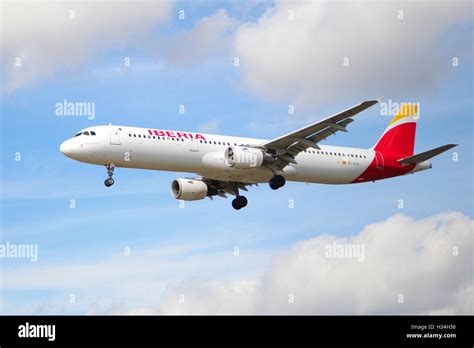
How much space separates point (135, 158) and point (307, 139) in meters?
10.2

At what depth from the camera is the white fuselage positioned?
52531 mm

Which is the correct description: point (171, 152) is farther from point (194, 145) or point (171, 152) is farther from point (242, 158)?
point (242, 158)

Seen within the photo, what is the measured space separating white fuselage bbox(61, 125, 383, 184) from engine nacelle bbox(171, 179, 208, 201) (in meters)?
3.52

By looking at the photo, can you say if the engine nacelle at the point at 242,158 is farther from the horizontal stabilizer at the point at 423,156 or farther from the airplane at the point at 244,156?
the horizontal stabilizer at the point at 423,156

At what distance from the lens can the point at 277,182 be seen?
187 feet

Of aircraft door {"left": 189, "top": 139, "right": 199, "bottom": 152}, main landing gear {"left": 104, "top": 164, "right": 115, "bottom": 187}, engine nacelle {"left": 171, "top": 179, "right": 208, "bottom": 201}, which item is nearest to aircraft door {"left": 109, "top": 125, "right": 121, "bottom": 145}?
main landing gear {"left": 104, "top": 164, "right": 115, "bottom": 187}

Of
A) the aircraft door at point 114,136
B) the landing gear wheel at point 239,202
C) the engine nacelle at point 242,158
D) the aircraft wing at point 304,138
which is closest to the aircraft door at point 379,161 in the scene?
the aircraft wing at point 304,138

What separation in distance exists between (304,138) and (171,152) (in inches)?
311

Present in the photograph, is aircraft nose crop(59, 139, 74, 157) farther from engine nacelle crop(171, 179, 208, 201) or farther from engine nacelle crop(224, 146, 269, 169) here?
engine nacelle crop(171, 179, 208, 201)

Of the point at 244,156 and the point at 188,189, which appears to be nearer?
the point at 244,156

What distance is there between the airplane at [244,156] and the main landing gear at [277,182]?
0.06 metres

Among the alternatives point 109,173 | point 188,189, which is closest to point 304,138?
point 188,189

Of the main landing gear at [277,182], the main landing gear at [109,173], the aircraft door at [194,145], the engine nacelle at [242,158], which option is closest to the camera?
the main landing gear at [109,173]

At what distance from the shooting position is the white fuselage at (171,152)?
52.5 m
